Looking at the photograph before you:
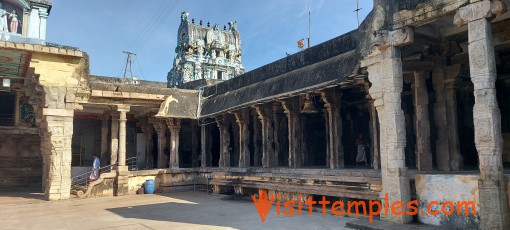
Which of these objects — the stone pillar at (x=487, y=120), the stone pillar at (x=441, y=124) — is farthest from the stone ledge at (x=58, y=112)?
the stone pillar at (x=487, y=120)

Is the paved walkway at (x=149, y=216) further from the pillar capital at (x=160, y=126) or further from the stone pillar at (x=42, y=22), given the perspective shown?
the stone pillar at (x=42, y=22)

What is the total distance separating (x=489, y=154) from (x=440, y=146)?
3.42 meters

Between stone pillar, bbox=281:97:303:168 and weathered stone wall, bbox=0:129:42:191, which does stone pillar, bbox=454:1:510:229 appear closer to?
stone pillar, bbox=281:97:303:168

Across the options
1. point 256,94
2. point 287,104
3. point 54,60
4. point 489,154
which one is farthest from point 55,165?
point 489,154

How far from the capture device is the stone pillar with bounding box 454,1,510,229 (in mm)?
6115

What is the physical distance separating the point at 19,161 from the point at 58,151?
7.17m

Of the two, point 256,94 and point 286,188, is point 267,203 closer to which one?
point 286,188

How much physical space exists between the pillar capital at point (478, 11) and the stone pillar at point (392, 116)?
3.63 feet

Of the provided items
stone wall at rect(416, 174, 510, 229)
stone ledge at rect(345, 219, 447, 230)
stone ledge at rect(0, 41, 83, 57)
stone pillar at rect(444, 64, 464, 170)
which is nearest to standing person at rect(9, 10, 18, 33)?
stone ledge at rect(0, 41, 83, 57)

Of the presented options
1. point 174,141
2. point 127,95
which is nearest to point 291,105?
point 174,141

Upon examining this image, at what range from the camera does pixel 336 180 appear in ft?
33.0

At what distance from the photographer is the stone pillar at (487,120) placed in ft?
20.1

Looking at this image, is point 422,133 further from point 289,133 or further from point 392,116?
point 289,133

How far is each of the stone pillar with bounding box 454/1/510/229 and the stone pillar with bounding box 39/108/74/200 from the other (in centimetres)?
1410
